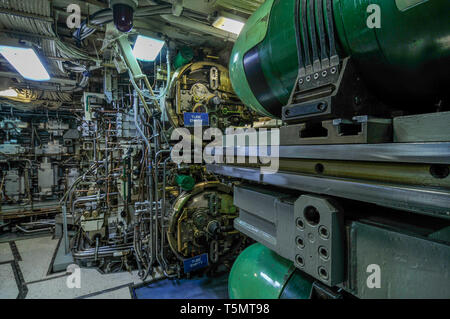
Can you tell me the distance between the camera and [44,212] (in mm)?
6750

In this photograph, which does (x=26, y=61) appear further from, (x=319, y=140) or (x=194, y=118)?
(x=319, y=140)

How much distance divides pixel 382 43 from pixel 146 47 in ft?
11.7

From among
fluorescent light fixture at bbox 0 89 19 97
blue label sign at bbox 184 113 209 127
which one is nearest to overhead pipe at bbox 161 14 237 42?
blue label sign at bbox 184 113 209 127

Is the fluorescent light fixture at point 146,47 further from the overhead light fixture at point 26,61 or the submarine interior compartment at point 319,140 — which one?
the overhead light fixture at point 26,61

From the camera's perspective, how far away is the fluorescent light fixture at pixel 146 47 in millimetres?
3202

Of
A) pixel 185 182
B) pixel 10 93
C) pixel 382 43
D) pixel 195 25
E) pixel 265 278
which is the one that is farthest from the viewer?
pixel 10 93

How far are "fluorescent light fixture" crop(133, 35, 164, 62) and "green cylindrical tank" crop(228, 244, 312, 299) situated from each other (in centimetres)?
328

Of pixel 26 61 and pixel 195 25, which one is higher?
pixel 195 25

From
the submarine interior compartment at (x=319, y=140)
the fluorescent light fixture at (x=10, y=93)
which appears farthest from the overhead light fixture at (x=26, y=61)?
the fluorescent light fixture at (x=10, y=93)

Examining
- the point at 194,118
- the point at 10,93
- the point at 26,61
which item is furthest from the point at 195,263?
the point at 10,93

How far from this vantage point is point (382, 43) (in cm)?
65

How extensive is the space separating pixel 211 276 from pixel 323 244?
12.2 feet

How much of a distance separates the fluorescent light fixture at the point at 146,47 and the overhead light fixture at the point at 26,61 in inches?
60.2
